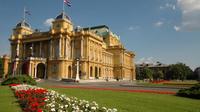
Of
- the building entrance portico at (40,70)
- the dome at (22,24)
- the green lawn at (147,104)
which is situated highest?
the dome at (22,24)

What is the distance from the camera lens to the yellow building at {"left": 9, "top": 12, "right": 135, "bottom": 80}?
76875mm

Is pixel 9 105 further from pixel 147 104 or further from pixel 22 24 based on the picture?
pixel 22 24

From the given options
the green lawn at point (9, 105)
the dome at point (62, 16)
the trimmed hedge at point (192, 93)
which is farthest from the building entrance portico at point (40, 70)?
the green lawn at point (9, 105)

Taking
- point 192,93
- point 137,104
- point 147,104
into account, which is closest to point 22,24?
point 192,93

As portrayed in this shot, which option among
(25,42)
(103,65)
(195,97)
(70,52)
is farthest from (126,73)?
(195,97)

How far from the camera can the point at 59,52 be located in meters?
77.0

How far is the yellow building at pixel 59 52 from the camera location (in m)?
76.9

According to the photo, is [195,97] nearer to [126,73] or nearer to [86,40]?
[86,40]

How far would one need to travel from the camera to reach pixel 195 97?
21.6 meters

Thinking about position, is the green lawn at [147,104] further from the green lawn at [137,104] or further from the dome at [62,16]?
the dome at [62,16]

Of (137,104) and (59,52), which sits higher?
(59,52)

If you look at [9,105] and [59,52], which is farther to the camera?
[59,52]

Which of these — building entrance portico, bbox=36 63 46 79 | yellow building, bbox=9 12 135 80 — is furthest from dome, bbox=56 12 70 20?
building entrance portico, bbox=36 63 46 79

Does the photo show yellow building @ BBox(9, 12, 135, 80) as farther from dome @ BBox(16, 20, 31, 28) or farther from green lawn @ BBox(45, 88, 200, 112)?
green lawn @ BBox(45, 88, 200, 112)
